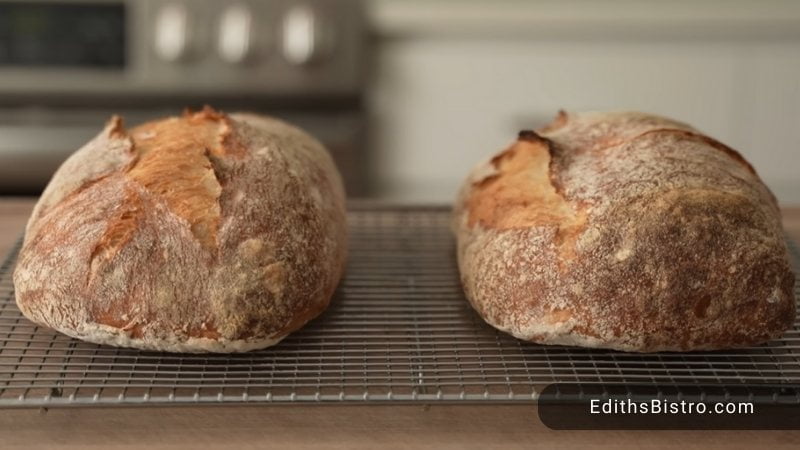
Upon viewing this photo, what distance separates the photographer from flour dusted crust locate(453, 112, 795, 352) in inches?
40.8

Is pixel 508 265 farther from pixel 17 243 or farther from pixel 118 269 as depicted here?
pixel 17 243

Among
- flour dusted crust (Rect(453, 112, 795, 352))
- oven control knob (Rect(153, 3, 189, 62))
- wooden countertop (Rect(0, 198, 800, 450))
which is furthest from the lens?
oven control knob (Rect(153, 3, 189, 62))

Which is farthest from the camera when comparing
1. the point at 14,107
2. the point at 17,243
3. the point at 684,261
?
the point at 14,107

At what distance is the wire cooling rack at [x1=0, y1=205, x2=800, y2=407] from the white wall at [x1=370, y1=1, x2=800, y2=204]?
3.41 ft

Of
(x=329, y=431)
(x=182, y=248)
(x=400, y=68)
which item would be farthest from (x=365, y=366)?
(x=400, y=68)

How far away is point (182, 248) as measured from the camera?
3.39 feet

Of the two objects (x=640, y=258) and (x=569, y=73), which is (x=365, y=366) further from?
(x=569, y=73)

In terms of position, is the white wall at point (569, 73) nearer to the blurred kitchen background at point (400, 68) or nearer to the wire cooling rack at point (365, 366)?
the blurred kitchen background at point (400, 68)

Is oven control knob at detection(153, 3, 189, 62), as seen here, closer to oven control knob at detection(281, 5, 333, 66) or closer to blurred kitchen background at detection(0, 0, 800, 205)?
blurred kitchen background at detection(0, 0, 800, 205)

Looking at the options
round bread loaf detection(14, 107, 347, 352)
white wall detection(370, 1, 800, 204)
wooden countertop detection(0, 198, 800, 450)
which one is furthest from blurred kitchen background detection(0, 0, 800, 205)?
wooden countertop detection(0, 198, 800, 450)

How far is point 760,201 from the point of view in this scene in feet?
3.72

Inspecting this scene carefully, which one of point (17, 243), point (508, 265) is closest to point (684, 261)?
point (508, 265)

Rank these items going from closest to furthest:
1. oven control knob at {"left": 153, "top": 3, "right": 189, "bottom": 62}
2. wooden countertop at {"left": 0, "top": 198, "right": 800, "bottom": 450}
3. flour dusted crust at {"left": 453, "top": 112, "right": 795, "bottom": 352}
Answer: wooden countertop at {"left": 0, "top": 198, "right": 800, "bottom": 450}
flour dusted crust at {"left": 453, "top": 112, "right": 795, "bottom": 352}
oven control knob at {"left": 153, "top": 3, "right": 189, "bottom": 62}

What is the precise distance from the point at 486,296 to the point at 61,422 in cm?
48
